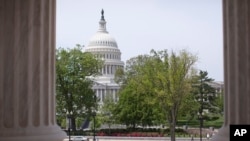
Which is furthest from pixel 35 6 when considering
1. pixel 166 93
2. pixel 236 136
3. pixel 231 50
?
pixel 166 93

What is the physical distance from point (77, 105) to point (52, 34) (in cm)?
4667

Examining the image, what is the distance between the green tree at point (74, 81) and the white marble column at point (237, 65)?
46490 mm

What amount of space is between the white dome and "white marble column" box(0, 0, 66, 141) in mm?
129957

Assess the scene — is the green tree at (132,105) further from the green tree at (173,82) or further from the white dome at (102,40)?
the white dome at (102,40)

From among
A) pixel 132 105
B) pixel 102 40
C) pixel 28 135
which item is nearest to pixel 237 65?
pixel 28 135

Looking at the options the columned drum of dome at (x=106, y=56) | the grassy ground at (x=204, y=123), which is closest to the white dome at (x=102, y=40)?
the columned drum of dome at (x=106, y=56)

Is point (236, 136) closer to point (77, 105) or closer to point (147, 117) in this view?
point (77, 105)

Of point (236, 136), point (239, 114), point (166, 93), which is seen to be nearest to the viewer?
point (236, 136)

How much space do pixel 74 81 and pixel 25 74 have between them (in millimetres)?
46247

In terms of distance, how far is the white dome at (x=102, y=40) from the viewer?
Result: 14200 cm

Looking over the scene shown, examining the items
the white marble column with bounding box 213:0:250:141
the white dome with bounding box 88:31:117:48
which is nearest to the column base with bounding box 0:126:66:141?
the white marble column with bounding box 213:0:250:141

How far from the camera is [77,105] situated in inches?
2283

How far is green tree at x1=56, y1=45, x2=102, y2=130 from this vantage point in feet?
187

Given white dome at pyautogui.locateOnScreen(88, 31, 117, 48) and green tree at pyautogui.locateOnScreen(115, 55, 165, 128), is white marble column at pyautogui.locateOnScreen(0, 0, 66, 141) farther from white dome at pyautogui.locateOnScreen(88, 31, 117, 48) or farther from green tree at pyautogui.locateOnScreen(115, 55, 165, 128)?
white dome at pyautogui.locateOnScreen(88, 31, 117, 48)
